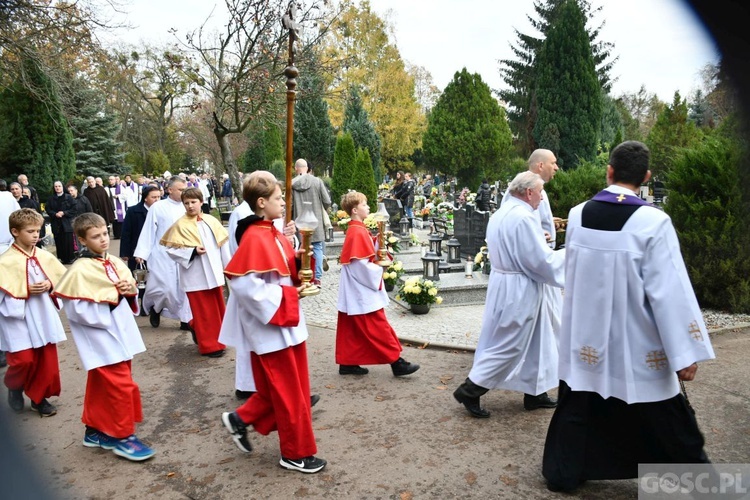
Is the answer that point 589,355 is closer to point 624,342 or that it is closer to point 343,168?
point 624,342

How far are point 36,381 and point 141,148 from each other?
4036 cm

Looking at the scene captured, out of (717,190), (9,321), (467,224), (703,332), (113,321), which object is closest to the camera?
(703,332)

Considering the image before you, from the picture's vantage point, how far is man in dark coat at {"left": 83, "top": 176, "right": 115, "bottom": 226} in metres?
15.7

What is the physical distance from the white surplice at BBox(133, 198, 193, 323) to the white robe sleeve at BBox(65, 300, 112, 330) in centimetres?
336

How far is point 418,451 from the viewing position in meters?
4.09

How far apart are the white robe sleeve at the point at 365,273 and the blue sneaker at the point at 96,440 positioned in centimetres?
242

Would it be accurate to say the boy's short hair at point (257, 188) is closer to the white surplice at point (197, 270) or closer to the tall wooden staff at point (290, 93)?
the tall wooden staff at point (290, 93)

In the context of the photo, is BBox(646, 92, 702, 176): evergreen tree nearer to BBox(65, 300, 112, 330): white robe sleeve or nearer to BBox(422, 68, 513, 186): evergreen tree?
BBox(422, 68, 513, 186): evergreen tree

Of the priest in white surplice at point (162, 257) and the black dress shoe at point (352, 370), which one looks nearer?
the black dress shoe at point (352, 370)

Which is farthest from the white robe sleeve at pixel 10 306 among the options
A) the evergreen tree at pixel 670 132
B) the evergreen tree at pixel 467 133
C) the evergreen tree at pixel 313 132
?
the evergreen tree at pixel 467 133

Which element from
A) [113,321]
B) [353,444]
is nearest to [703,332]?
[353,444]

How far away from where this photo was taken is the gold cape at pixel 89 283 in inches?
159

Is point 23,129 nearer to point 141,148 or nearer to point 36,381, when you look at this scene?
point 36,381

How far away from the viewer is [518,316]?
14.5 ft
